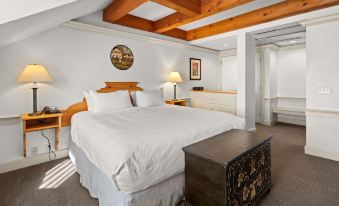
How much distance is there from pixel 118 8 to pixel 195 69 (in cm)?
281

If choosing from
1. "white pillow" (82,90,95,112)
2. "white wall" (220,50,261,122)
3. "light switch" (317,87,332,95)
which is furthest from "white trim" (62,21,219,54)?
"light switch" (317,87,332,95)

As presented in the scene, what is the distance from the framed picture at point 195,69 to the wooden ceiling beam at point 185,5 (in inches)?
81.0

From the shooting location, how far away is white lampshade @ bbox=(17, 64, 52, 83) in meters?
2.38

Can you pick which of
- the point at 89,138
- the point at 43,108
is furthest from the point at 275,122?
the point at 43,108

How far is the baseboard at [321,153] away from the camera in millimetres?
2736

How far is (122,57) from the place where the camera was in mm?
3553

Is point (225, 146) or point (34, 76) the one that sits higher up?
point (34, 76)

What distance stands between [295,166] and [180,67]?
3.22m

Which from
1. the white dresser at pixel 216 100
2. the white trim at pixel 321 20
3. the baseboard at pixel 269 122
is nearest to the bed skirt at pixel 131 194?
the white dresser at pixel 216 100

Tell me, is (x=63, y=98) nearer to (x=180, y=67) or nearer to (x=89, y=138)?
(x=89, y=138)

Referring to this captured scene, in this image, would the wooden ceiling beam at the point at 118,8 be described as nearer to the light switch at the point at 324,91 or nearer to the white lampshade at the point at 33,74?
the white lampshade at the point at 33,74

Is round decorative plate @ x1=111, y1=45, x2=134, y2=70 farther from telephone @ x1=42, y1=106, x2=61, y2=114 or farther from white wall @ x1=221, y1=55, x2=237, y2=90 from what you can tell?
white wall @ x1=221, y1=55, x2=237, y2=90

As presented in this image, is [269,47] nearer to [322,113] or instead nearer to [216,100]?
[216,100]

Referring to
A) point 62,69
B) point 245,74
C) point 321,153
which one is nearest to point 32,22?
point 62,69
